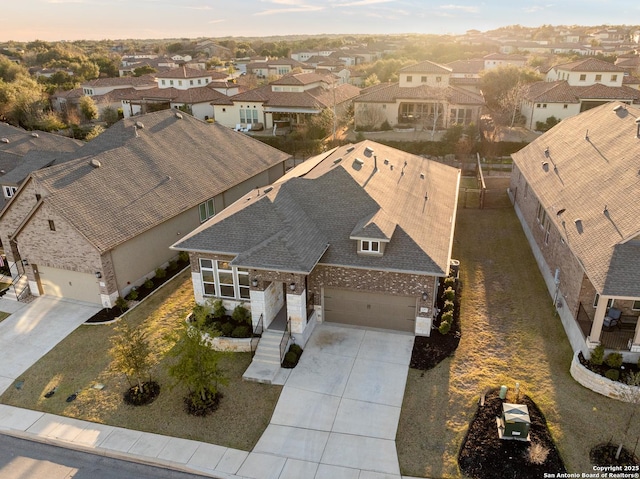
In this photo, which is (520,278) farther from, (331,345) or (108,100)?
(108,100)

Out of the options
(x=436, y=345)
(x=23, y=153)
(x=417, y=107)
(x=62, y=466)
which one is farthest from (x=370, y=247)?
(x=417, y=107)

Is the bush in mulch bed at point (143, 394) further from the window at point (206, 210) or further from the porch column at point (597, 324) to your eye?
the porch column at point (597, 324)

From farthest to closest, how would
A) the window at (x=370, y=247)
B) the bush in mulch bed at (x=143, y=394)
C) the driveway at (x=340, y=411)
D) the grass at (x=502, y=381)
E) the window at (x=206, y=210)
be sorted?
1. the window at (x=206, y=210)
2. the window at (x=370, y=247)
3. the bush in mulch bed at (x=143, y=394)
4. the grass at (x=502, y=381)
5. the driveway at (x=340, y=411)

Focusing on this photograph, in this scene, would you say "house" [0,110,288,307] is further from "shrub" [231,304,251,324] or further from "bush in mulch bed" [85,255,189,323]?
"shrub" [231,304,251,324]

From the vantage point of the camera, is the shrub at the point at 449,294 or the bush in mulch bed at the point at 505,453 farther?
the shrub at the point at 449,294

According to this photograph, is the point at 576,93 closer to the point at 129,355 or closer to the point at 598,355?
the point at 598,355

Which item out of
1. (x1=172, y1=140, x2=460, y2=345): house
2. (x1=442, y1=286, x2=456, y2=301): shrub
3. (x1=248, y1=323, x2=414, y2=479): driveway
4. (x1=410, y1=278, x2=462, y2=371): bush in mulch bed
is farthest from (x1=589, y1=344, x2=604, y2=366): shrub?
(x1=248, y1=323, x2=414, y2=479): driveway

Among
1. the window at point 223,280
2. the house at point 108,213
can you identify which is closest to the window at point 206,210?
the house at point 108,213
